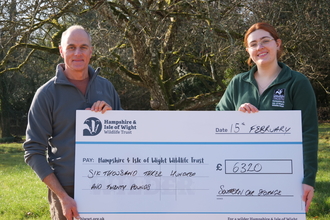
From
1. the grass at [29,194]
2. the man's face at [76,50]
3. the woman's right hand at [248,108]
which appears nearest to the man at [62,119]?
the man's face at [76,50]

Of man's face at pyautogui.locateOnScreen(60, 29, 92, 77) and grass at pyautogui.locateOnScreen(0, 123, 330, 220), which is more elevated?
man's face at pyautogui.locateOnScreen(60, 29, 92, 77)

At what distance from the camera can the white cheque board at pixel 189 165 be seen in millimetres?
2789

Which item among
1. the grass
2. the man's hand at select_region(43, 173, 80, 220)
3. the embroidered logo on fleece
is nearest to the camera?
the man's hand at select_region(43, 173, 80, 220)

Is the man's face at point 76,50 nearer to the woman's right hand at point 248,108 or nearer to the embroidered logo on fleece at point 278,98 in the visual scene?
the woman's right hand at point 248,108

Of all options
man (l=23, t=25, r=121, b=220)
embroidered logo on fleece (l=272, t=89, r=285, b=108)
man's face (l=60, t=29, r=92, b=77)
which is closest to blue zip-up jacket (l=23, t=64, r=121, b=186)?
man (l=23, t=25, r=121, b=220)

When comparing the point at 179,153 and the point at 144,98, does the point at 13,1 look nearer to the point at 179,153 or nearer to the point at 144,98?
the point at 179,153

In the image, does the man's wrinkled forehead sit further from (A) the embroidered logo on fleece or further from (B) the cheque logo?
(A) the embroidered logo on fleece

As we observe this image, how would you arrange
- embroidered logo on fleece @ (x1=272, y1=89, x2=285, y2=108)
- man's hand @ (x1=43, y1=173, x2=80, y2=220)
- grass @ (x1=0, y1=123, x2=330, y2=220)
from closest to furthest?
man's hand @ (x1=43, y1=173, x2=80, y2=220), embroidered logo on fleece @ (x1=272, y1=89, x2=285, y2=108), grass @ (x1=0, y1=123, x2=330, y2=220)

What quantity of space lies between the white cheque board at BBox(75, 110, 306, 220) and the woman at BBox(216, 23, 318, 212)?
6 centimetres

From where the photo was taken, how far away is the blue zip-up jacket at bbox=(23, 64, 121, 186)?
2654 mm

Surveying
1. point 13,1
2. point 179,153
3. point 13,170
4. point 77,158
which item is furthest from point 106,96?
point 13,170

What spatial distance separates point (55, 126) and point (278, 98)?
166 centimetres

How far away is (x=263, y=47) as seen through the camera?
9.27 ft

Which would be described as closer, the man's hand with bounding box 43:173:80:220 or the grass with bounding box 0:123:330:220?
the man's hand with bounding box 43:173:80:220
